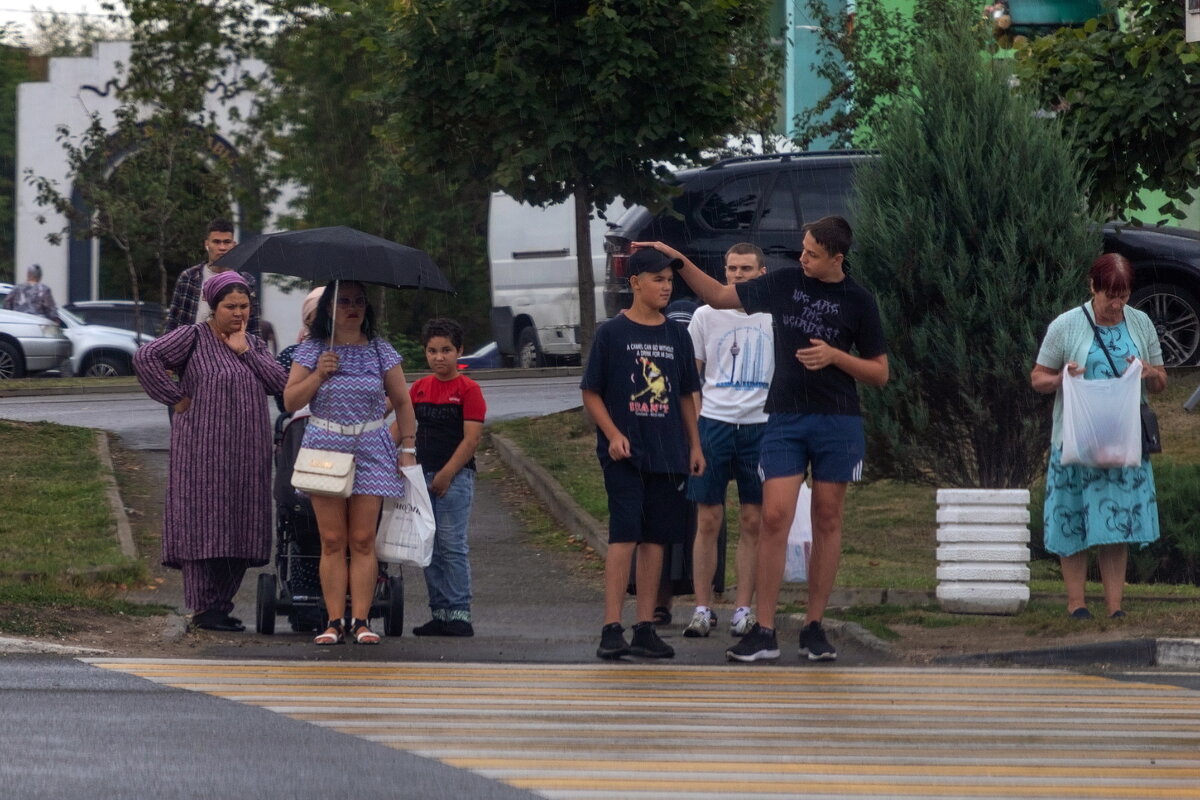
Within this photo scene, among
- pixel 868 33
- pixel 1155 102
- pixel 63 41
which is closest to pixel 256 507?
pixel 1155 102

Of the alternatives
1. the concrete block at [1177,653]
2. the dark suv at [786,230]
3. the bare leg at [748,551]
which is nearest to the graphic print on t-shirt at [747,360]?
the bare leg at [748,551]

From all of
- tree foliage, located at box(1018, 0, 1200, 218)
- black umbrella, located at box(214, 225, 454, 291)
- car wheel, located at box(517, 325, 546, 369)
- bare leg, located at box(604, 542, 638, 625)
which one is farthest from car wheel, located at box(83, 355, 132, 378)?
bare leg, located at box(604, 542, 638, 625)

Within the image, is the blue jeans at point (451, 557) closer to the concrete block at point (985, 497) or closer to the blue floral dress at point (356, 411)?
the blue floral dress at point (356, 411)

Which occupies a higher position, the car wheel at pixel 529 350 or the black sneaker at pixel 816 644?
the car wheel at pixel 529 350

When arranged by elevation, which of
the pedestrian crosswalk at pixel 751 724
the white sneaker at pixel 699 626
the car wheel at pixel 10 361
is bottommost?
the white sneaker at pixel 699 626

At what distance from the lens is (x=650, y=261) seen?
8797 mm

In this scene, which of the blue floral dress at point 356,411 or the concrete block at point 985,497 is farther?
the concrete block at point 985,497

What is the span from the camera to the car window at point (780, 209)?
56.9 ft

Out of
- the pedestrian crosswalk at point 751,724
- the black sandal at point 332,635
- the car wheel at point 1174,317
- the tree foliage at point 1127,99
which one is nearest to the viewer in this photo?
the pedestrian crosswalk at point 751,724

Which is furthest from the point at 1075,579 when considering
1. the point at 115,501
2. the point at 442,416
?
the point at 115,501

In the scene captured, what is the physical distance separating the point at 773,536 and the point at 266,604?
232 centimetres

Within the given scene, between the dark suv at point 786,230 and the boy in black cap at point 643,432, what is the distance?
27.0 feet

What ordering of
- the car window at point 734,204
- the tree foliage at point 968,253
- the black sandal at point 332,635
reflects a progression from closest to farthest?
the black sandal at point 332,635 < the tree foliage at point 968,253 < the car window at point 734,204

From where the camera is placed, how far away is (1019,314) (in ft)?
40.0
